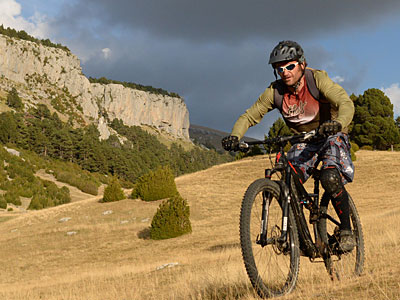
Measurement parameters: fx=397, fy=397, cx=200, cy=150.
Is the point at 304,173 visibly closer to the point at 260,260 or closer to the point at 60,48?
the point at 260,260

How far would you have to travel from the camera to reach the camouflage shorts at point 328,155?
4285 millimetres

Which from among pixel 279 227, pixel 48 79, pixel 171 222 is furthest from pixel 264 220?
pixel 48 79

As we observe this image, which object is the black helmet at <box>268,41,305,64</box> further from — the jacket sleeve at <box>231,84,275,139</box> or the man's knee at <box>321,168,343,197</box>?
the man's knee at <box>321,168,343,197</box>

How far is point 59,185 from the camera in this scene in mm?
63625

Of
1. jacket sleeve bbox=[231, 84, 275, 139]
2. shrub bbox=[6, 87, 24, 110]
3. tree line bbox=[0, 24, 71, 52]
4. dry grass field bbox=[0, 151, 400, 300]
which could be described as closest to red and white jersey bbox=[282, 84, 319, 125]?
jacket sleeve bbox=[231, 84, 275, 139]

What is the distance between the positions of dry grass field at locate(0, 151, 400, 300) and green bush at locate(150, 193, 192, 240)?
0.62 meters

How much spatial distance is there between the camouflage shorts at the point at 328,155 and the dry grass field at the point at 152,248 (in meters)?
1.17

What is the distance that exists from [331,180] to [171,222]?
18.2 m

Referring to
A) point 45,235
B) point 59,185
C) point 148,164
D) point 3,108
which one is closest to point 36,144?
point 3,108

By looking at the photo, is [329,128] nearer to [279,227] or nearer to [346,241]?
[279,227]

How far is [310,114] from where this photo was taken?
14.7ft

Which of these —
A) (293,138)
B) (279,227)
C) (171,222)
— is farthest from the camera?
(171,222)

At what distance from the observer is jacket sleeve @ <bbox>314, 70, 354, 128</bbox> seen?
4043 mm

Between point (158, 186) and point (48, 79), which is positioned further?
point (48, 79)
